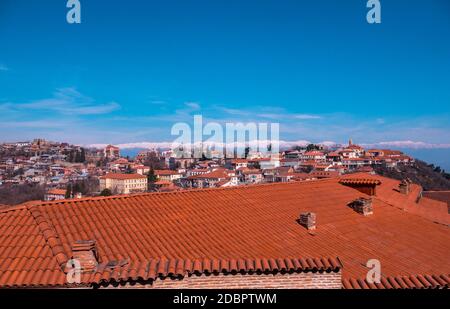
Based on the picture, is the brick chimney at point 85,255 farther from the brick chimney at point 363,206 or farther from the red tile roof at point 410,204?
the red tile roof at point 410,204

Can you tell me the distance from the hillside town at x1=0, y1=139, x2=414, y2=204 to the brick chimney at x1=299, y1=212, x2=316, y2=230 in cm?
4169

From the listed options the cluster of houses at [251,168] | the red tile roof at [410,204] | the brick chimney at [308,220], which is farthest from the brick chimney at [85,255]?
the cluster of houses at [251,168]

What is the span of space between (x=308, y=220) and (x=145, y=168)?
101722mm

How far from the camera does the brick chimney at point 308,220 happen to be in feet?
36.7

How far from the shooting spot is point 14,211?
28.4 feet

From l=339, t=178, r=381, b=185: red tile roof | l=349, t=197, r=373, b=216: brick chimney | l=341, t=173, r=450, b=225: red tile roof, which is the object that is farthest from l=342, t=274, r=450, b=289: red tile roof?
l=339, t=178, r=381, b=185: red tile roof

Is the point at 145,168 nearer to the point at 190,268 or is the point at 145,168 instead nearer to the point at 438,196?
the point at 438,196

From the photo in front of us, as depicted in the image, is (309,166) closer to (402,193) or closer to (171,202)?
(402,193)

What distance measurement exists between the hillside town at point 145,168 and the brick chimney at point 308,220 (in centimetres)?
4169

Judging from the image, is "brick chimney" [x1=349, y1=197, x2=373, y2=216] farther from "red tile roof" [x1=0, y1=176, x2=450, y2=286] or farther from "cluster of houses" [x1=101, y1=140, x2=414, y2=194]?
"cluster of houses" [x1=101, y1=140, x2=414, y2=194]

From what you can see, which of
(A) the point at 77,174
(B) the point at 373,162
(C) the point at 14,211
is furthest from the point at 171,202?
(B) the point at 373,162
